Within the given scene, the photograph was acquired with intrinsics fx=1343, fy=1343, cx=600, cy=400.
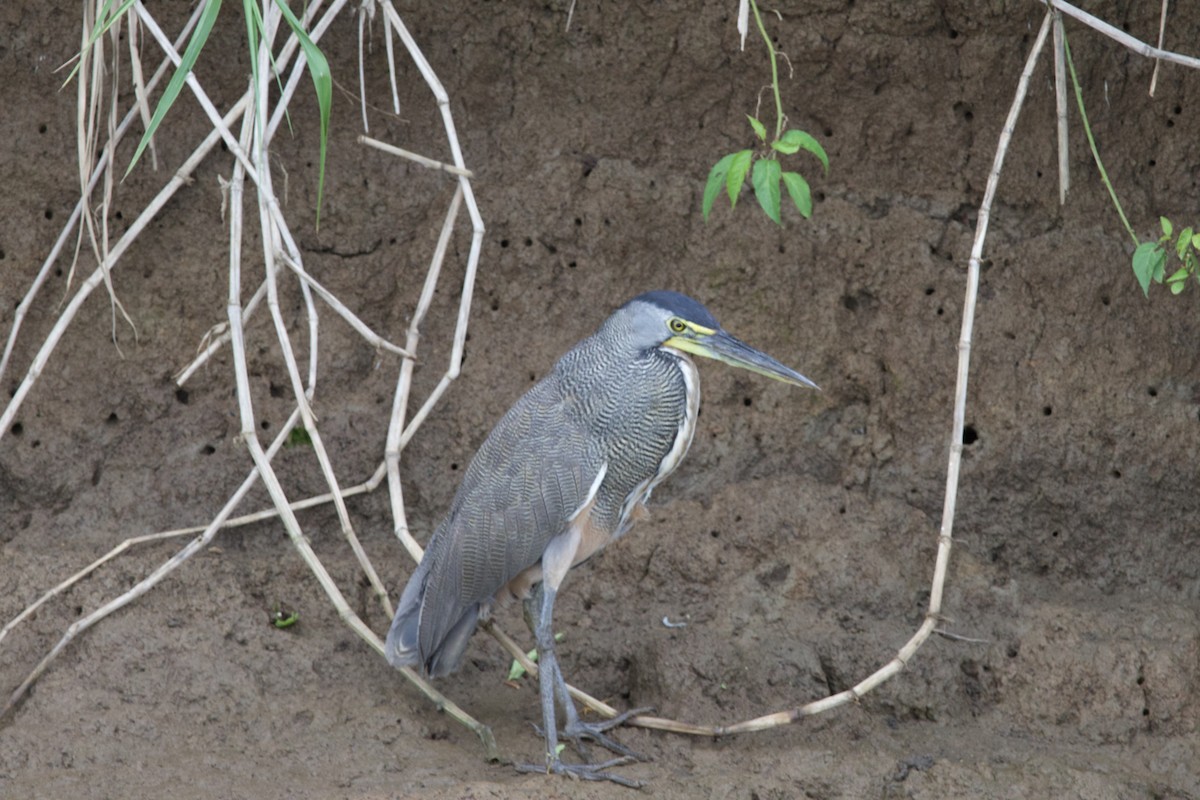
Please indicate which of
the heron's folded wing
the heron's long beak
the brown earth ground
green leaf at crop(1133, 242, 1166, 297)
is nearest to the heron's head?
the heron's long beak

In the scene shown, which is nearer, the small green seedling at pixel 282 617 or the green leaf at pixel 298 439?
the small green seedling at pixel 282 617

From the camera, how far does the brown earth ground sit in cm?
375

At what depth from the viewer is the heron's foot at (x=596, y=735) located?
350 centimetres

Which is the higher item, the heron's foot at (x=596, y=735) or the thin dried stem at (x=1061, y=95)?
the thin dried stem at (x=1061, y=95)

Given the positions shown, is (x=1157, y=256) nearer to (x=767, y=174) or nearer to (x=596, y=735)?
(x=767, y=174)

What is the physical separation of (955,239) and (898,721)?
148cm

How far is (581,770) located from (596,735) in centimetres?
18

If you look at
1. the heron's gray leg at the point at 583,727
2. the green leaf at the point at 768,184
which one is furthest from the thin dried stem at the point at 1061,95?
the heron's gray leg at the point at 583,727

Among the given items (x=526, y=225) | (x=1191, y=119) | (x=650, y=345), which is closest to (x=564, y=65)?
(x=526, y=225)

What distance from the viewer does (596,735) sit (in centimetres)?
354

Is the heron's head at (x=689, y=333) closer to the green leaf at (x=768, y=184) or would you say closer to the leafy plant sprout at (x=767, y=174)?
the leafy plant sprout at (x=767, y=174)

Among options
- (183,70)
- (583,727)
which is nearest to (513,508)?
(583,727)

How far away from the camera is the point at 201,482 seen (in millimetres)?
4180

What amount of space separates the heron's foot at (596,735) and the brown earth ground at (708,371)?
0.58 feet
